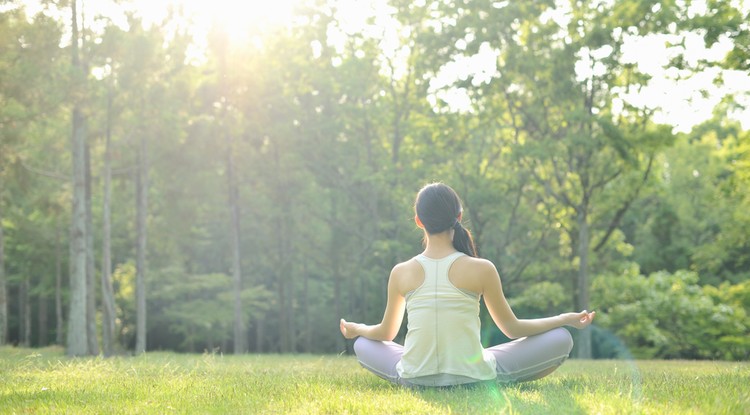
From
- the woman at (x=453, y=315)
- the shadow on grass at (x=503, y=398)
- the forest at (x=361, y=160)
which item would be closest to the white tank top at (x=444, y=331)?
the woman at (x=453, y=315)

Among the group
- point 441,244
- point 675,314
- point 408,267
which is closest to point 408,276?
point 408,267

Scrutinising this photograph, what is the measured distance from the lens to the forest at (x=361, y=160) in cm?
2106

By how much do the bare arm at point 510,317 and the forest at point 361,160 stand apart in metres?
10.7

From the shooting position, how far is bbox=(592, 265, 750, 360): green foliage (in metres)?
28.7

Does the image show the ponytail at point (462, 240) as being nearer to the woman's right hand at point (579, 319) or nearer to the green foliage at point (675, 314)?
the woman's right hand at point (579, 319)

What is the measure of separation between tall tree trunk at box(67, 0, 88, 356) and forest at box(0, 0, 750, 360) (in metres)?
0.07

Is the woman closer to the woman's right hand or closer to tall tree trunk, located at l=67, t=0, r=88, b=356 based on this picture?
the woman's right hand

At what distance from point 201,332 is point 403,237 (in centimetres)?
1517

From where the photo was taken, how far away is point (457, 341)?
6176mm

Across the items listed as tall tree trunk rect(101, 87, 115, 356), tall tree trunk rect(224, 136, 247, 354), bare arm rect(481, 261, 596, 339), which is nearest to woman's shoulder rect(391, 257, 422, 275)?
bare arm rect(481, 261, 596, 339)

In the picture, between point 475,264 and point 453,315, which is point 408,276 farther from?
point 475,264

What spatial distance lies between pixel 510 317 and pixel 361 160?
2951 cm

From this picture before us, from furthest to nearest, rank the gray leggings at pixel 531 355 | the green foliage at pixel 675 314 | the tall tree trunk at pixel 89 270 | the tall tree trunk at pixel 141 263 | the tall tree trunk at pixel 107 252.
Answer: the tall tree trunk at pixel 141 263 → the green foliage at pixel 675 314 → the tall tree trunk at pixel 89 270 → the tall tree trunk at pixel 107 252 → the gray leggings at pixel 531 355

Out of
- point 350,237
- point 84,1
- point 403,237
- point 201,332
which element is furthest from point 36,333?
point 84,1
